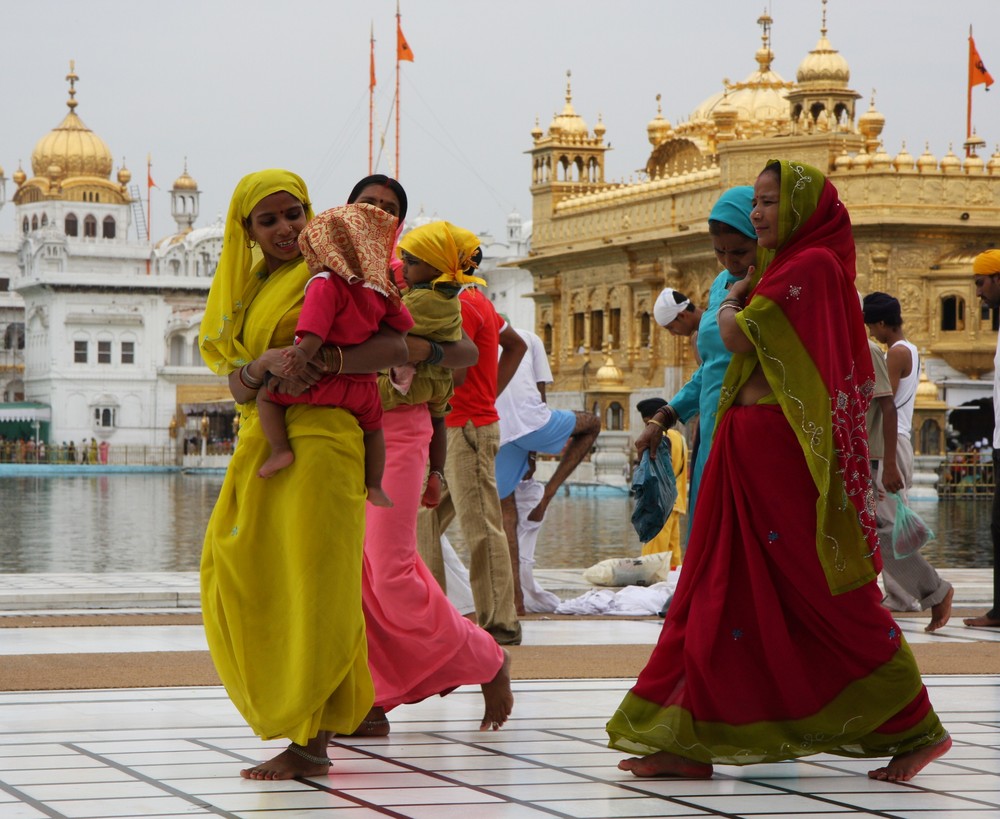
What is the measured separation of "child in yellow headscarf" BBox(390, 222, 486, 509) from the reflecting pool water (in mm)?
6885

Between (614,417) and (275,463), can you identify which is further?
(614,417)

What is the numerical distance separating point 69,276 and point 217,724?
60.5 m

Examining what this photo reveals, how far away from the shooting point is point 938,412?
94.1ft

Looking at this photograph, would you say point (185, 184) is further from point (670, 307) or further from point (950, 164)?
point (670, 307)

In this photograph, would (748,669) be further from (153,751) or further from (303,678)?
(153,751)

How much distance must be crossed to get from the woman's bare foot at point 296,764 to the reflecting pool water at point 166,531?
7862mm

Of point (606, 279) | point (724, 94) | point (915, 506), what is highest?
point (724, 94)

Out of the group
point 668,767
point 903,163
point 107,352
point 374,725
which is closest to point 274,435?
point 374,725

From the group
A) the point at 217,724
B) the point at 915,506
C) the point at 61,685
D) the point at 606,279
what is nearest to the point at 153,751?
the point at 217,724

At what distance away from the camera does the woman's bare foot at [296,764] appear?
4.01 m

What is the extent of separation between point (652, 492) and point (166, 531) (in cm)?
1059

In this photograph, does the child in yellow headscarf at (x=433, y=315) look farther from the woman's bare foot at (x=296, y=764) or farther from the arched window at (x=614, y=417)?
the arched window at (x=614, y=417)

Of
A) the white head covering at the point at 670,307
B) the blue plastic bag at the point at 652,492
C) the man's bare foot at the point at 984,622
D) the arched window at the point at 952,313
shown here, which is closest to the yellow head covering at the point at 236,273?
the white head covering at the point at 670,307

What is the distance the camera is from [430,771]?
4152mm
